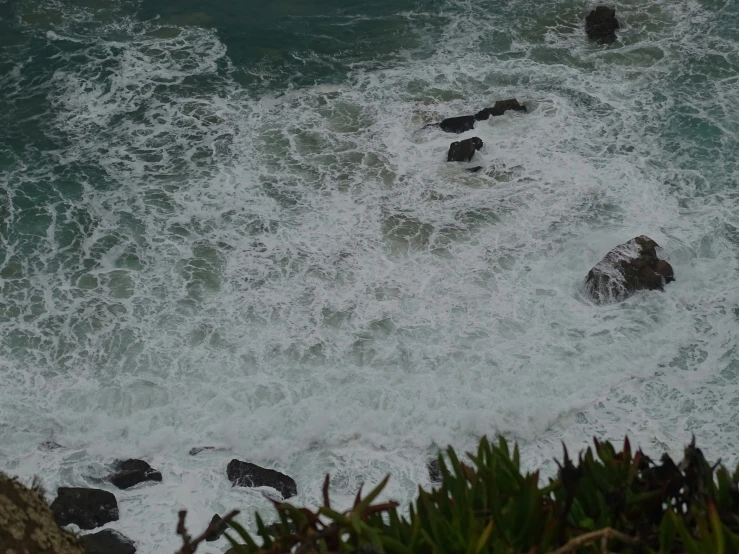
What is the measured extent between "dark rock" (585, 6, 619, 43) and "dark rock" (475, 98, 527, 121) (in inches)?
180

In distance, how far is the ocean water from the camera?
48.4 ft

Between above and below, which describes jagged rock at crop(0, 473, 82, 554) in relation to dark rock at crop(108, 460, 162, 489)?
above

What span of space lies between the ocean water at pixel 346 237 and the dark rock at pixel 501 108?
0.82 ft

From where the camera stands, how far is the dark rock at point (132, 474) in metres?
13.8

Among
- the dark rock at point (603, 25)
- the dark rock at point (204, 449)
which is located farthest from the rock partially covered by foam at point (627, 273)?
the dark rock at point (603, 25)

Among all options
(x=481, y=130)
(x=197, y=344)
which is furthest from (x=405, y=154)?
(x=197, y=344)

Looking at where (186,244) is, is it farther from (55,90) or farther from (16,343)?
(55,90)

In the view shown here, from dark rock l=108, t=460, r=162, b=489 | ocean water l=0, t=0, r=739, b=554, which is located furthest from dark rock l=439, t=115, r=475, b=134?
dark rock l=108, t=460, r=162, b=489

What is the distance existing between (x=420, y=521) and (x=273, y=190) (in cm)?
1695

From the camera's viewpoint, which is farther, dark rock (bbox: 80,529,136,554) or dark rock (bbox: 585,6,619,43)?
dark rock (bbox: 585,6,619,43)

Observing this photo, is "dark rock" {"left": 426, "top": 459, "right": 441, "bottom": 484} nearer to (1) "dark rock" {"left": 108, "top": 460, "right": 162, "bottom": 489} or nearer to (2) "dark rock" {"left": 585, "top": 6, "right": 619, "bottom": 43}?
(1) "dark rock" {"left": 108, "top": 460, "right": 162, "bottom": 489}

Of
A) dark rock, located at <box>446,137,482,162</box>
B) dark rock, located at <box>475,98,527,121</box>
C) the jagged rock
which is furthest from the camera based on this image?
dark rock, located at <box>475,98,527,121</box>

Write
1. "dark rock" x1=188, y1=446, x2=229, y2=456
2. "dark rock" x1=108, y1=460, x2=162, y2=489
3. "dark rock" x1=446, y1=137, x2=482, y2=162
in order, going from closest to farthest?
"dark rock" x1=108, y1=460, x2=162, y2=489 → "dark rock" x1=188, y1=446, x2=229, y2=456 → "dark rock" x1=446, y1=137, x2=482, y2=162

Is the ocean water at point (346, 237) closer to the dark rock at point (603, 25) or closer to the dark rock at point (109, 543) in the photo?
the dark rock at point (109, 543)
